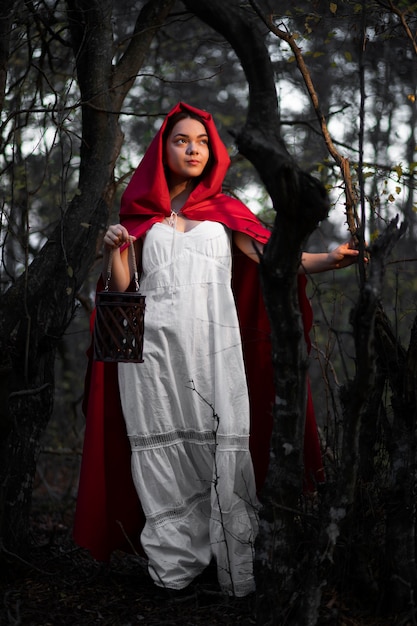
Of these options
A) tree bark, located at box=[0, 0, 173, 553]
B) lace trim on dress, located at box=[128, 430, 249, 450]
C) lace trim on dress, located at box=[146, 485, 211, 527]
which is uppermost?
tree bark, located at box=[0, 0, 173, 553]

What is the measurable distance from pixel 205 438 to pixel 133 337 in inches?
24.9

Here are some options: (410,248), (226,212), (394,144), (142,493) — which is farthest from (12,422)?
(394,144)

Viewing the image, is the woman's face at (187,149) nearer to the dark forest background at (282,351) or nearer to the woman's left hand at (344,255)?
the dark forest background at (282,351)

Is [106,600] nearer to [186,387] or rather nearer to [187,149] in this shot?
[186,387]

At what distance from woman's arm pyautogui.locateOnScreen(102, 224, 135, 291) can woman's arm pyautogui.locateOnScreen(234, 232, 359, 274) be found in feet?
1.65

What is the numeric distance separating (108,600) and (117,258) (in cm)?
141

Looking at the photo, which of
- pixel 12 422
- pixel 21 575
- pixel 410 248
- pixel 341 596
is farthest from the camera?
pixel 410 248

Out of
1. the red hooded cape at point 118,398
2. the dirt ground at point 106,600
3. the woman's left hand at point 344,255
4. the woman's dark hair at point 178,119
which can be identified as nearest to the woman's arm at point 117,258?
the red hooded cape at point 118,398

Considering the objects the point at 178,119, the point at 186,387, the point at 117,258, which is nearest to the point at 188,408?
the point at 186,387

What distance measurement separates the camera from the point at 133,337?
287 cm

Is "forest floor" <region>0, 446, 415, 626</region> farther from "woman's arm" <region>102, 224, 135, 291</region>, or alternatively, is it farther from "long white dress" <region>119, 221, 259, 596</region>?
"woman's arm" <region>102, 224, 135, 291</region>

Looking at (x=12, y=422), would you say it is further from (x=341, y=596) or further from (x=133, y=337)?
(x=341, y=596)

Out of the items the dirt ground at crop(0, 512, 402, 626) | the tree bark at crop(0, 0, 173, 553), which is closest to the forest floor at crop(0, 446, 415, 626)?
the dirt ground at crop(0, 512, 402, 626)

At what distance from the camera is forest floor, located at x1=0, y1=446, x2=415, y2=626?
8.84 feet
